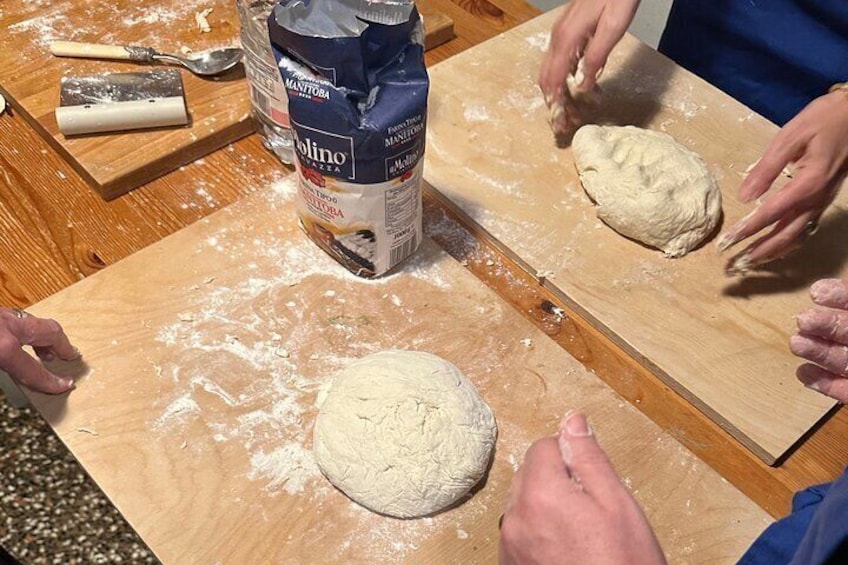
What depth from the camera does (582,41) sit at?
1212 millimetres

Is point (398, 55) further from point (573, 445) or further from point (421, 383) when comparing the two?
point (573, 445)

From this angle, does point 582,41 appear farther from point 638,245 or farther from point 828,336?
point 828,336

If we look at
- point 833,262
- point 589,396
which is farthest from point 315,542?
point 833,262

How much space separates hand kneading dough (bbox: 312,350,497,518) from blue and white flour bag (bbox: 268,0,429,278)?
223mm

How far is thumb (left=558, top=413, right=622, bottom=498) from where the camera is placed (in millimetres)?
688

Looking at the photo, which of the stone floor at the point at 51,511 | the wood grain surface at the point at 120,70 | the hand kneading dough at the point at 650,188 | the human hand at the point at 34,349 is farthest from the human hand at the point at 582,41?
the stone floor at the point at 51,511

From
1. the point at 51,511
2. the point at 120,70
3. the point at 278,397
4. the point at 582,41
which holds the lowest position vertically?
the point at 51,511

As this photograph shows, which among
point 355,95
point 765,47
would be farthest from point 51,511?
point 765,47

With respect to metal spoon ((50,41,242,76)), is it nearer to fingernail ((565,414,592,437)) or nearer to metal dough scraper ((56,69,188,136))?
metal dough scraper ((56,69,188,136))

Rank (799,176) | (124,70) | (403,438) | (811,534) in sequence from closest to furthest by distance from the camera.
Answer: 1. (811,534)
2. (403,438)
3. (799,176)
4. (124,70)

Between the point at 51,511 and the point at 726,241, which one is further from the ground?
the point at 726,241

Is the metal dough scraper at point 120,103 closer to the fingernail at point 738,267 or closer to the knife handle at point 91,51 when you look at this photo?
the knife handle at point 91,51

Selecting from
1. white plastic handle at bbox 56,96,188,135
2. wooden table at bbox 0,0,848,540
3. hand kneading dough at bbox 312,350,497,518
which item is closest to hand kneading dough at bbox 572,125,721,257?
wooden table at bbox 0,0,848,540

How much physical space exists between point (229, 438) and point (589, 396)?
44 centimetres
